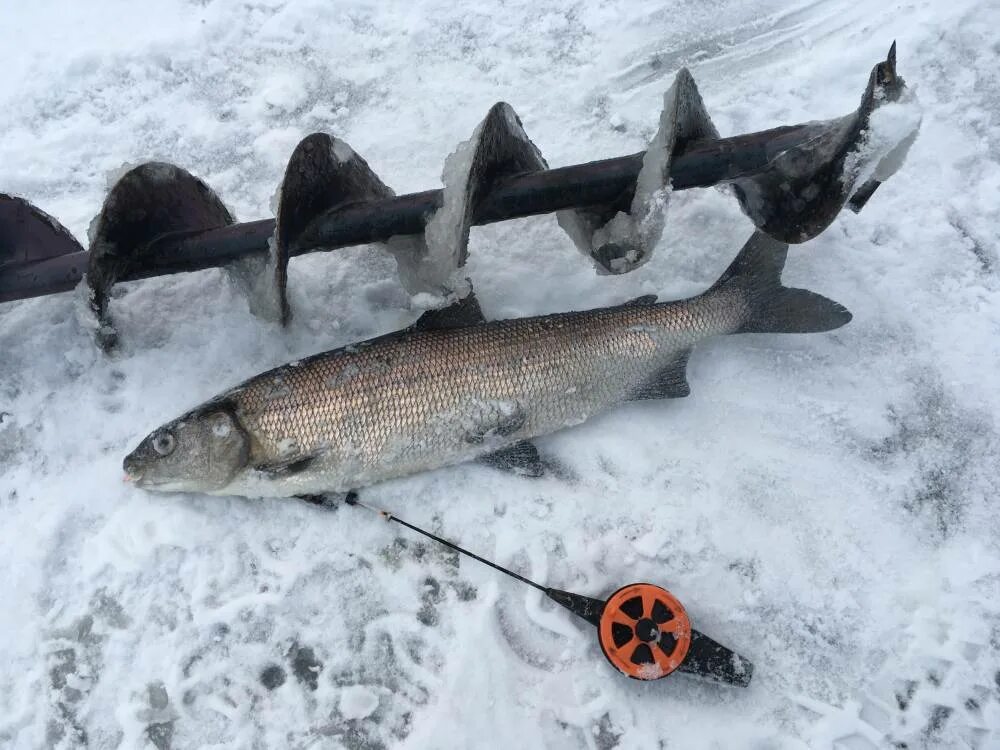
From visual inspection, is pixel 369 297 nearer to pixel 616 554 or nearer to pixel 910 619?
pixel 616 554

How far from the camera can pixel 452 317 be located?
319 centimetres

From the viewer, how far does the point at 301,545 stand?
311 centimetres

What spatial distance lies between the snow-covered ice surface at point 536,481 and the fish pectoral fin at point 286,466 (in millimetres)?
302

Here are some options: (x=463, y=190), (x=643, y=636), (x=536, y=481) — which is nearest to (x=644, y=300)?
(x=536, y=481)

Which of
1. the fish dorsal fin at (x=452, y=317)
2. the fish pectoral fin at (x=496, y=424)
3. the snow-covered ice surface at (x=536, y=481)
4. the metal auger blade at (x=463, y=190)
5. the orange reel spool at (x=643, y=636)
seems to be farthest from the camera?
the fish dorsal fin at (x=452, y=317)

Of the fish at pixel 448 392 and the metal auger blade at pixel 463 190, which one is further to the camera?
the fish at pixel 448 392

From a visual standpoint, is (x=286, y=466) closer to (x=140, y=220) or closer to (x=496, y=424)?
(x=496, y=424)

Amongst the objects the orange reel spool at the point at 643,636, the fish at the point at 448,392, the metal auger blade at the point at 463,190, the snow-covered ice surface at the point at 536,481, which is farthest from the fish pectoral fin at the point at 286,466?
the orange reel spool at the point at 643,636

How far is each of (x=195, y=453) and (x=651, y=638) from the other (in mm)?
2186

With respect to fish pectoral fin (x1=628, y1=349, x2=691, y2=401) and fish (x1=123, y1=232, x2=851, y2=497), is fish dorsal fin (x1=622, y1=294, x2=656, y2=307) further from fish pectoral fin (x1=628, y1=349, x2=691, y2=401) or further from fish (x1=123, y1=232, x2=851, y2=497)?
fish pectoral fin (x1=628, y1=349, x2=691, y2=401)

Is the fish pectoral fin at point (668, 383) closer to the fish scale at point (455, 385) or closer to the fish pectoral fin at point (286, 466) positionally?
the fish scale at point (455, 385)

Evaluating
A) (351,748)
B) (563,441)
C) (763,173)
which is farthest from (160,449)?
(763,173)

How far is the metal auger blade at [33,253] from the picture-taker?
298 centimetres

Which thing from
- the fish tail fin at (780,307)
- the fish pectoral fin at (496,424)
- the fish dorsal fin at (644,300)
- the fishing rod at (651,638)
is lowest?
the fishing rod at (651,638)
